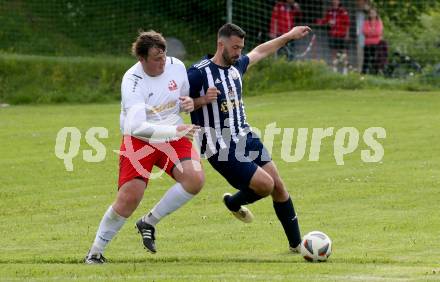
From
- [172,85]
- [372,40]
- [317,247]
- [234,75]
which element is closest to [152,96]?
[172,85]

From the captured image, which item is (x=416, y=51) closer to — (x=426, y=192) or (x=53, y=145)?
(x=53, y=145)

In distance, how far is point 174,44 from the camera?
2927 cm

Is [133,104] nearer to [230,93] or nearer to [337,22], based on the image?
[230,93]

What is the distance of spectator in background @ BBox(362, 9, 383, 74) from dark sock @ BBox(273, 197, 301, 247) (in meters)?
18.0

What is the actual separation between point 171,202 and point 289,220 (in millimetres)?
1267

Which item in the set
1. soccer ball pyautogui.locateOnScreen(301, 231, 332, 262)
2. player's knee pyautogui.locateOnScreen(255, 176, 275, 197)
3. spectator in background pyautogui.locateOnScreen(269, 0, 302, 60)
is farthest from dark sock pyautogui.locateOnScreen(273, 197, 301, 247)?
spectator in background pyautogui.locateOnScreen(269, 0, 302, 60)

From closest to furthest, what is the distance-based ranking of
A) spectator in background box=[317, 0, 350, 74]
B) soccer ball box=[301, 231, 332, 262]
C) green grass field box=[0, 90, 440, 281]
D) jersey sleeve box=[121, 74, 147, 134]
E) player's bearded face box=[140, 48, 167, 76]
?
green grass field box=[0, 90, 440, 281] < jersey sleeve box=[121, 74, 147, 134] < player's bearded face box=[140, 48, 167, 76] < soccer ball box=[301, 231, 332, 262] < spectator in background box=[317, 0, 350, 74]

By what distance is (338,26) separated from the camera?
28297 mm

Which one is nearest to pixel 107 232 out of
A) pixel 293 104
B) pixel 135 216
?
pixel 135 216

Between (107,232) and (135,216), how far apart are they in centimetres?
330

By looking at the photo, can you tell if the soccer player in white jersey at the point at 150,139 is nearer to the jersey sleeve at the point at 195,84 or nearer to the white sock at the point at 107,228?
the white sock at the point at 107,228

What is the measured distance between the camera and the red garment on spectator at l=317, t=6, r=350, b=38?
92.7 ft

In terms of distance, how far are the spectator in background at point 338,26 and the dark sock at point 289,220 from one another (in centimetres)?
1767

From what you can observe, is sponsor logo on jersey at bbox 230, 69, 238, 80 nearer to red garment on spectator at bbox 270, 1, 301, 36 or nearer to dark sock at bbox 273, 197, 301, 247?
dark sock at bbox 273, 197, 301, 247
